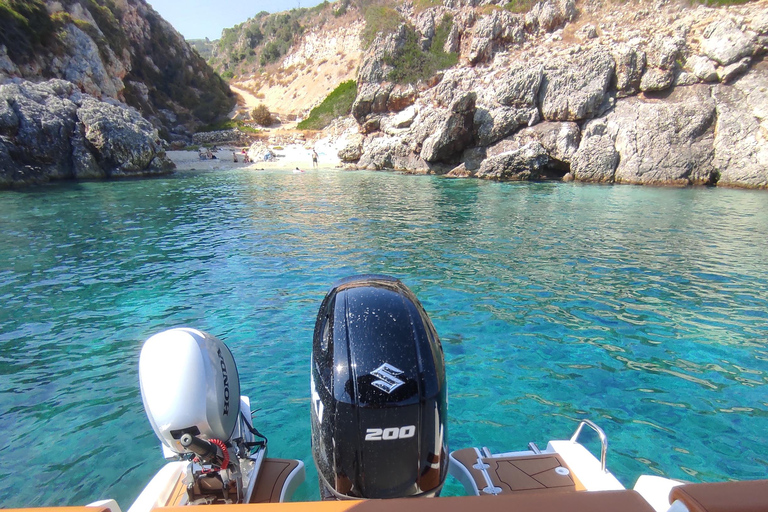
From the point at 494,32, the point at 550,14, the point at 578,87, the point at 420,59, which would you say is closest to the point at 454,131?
the point at 578,87

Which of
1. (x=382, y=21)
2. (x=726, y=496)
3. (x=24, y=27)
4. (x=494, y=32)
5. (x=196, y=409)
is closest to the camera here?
(x=726, y=496)

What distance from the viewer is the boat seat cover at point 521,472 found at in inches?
Answer: 97.7

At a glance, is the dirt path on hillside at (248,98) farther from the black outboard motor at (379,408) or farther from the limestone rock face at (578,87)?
the black outboard motor at (379,408)

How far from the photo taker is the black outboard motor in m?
1.98

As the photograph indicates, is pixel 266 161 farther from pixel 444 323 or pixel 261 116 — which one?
pixel 444 323

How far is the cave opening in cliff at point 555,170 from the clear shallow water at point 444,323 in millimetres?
13094

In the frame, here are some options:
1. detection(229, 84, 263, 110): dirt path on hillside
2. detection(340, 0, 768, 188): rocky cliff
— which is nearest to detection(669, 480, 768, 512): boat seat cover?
detection(340, 0, 768, 188): rocky cliff

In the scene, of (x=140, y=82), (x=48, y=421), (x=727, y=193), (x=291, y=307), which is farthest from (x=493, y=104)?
(x=140, y=82)

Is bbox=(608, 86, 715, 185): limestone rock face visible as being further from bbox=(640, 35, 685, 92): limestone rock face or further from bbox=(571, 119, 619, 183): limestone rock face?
bbox=(640, 35, 685, 92): limestone rock face

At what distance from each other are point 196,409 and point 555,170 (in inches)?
1145

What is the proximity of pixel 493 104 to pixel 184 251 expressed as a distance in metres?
25.0

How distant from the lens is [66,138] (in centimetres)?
2458

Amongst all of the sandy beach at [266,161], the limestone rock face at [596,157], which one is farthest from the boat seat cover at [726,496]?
the sandy beach at [266,161]

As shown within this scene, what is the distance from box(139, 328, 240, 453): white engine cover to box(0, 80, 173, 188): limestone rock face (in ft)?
85.9
